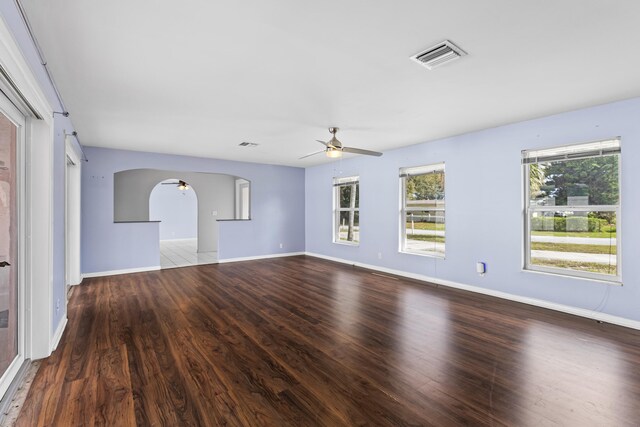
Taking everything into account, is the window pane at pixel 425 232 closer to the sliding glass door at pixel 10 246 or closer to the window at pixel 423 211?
the window at pixel 423 211

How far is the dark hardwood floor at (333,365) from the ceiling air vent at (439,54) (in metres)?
2.47

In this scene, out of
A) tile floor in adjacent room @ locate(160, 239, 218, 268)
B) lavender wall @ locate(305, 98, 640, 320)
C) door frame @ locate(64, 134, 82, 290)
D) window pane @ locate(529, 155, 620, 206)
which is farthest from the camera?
tile floor in adjacent room @ locate(160, 239, 218, 268)

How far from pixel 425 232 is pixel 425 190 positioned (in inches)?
30.3

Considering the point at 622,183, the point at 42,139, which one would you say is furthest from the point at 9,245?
the point at 622,183

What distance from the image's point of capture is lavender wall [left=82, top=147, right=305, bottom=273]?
18.8 ft

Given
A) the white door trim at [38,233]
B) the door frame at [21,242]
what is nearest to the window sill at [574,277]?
the white door trim at [38,233]

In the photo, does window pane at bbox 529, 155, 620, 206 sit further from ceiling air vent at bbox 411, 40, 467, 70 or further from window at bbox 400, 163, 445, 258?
ceiling air vent at bbox 411, 40, 467, 70

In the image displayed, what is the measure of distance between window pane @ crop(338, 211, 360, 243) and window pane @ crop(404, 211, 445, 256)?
4.79 ft

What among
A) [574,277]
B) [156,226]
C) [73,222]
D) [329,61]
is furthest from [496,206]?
[73,222]

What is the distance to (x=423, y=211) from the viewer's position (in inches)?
220

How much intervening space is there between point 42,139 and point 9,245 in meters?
→ 0.90

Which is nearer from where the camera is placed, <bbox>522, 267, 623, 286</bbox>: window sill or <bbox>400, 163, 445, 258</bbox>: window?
<bbox>522, 267, 623, 286</bbox>: window sill

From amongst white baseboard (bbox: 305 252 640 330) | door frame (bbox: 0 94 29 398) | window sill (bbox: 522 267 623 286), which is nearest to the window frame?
white baseboard (bbox: 305 252 640 330)

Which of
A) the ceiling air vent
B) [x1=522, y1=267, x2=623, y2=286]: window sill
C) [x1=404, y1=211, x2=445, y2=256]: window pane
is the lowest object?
[x1=522, y1=267, x2=623, y2=286]: window sill
